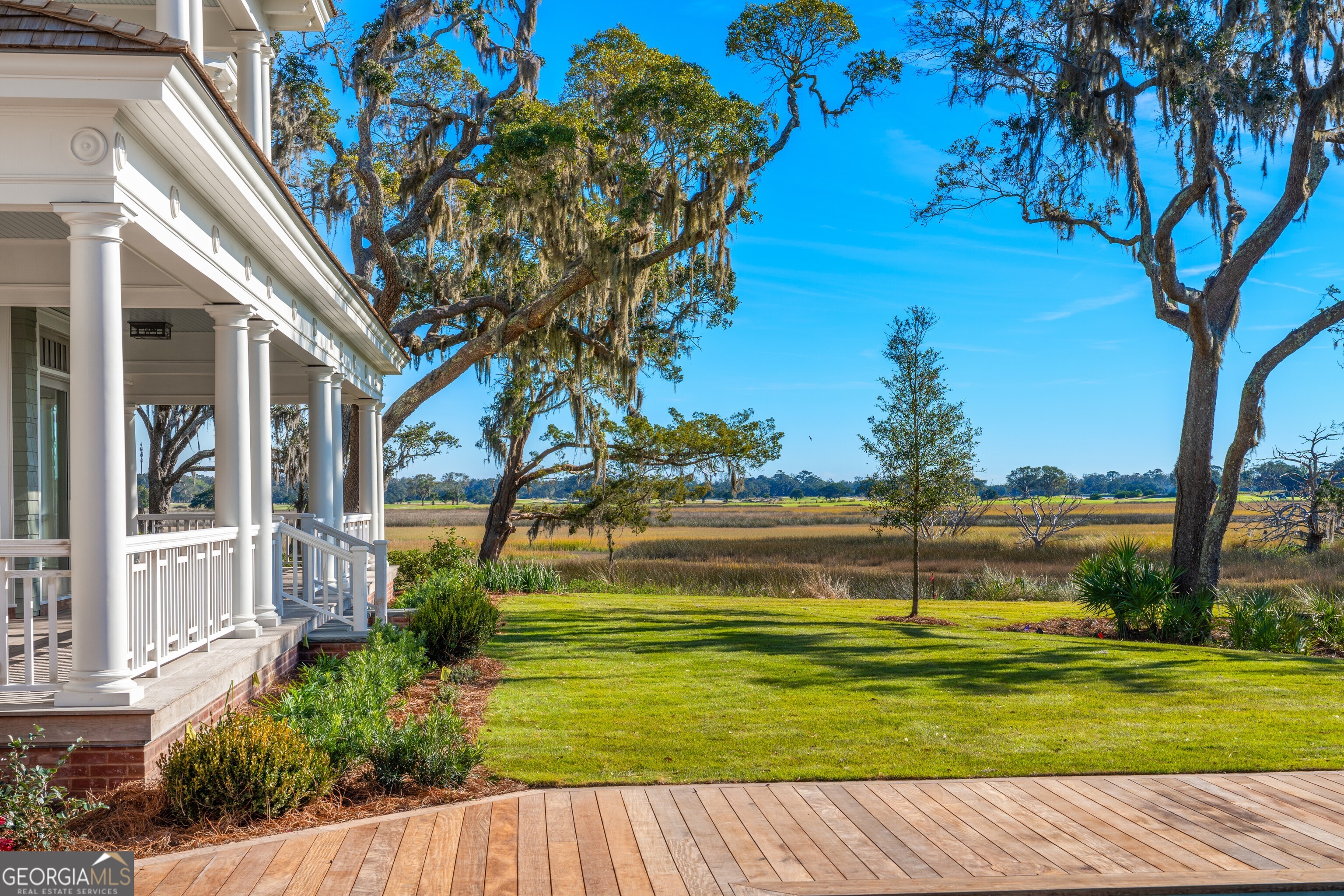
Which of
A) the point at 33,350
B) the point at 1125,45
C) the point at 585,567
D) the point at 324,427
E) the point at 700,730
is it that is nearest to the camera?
the point at 700,730

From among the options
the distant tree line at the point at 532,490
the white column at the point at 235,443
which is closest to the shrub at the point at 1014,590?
the white column at the point at 235,443

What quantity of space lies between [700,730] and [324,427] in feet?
22.0

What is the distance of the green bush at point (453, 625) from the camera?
32.9ft

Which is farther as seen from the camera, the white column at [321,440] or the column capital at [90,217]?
the white column at [321,440]

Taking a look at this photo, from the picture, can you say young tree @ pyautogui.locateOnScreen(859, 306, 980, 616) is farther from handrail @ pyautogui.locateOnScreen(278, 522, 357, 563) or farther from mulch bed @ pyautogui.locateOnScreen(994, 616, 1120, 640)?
handrail @ pyautogui.locateOnScreen(278, 522, 357, 563)

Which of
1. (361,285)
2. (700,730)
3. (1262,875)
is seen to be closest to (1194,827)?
(1262,875)

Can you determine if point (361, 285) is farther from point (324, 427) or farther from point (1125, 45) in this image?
point (1125, 45)

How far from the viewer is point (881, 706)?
323 inches

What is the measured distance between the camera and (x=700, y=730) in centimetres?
727

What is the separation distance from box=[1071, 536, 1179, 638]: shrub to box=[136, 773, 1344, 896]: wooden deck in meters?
8.34

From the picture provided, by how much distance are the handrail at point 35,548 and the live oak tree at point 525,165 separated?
1178cm

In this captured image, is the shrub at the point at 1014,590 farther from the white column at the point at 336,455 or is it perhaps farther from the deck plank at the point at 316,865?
the deck plank at the point at 316,865

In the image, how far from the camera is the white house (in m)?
5.07

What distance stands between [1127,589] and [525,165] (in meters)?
11.9
